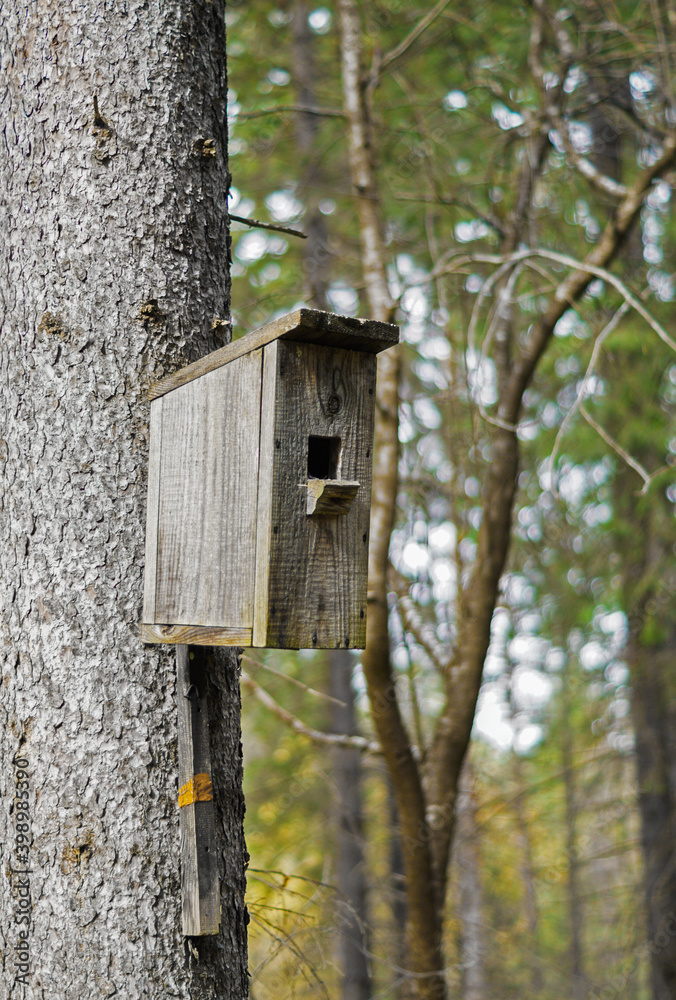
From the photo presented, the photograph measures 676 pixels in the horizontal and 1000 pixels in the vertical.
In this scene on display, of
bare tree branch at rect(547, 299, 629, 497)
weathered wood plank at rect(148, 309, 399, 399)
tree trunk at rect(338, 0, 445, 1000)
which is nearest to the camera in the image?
weathered wood plank at rect(148, 309, 399, 399)

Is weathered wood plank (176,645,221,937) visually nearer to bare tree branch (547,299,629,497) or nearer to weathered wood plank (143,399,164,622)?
weathered wood plank (143,399,164,622)

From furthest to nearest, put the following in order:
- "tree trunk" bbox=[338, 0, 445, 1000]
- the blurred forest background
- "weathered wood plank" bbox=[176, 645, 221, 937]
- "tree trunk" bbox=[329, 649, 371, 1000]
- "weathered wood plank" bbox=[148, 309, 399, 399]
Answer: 1. "tree trunk" bbox=[329, 649, 371, 1000]
2. the blurred forest background
3. "tree trunk" bbox=[338, 0, 445, 1000]
4. "weathered wood plank" bbox=[176, 645, 221, 937]
5. "weathered wood plank" bbox=[148, 309, 399, 399]

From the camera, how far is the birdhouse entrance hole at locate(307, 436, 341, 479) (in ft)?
5.07

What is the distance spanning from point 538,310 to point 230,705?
3211mm

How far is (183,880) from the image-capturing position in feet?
5.08

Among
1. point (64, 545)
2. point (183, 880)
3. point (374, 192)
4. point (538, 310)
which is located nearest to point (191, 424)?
point (64, 545)

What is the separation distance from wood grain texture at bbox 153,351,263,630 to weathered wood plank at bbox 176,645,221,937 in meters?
0.12

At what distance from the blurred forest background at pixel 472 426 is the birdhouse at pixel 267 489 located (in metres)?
0.87

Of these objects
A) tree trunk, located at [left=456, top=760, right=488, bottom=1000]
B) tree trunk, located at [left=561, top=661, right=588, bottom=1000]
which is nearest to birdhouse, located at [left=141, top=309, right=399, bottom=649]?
tree trunk, located at [left=456, top=760, right=488, bottom=1000]

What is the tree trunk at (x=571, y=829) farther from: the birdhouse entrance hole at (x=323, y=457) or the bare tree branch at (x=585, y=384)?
the birdhouse entrance hole at (x=323, y=457)

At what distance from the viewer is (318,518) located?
4.91 feet

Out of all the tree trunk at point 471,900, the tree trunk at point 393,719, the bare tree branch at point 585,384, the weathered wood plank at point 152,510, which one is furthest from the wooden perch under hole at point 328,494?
the tree trunk at point 471,900

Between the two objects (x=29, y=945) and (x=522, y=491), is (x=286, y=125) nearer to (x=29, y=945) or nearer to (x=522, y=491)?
(x=522, y=491)

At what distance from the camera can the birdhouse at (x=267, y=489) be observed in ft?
4.72
